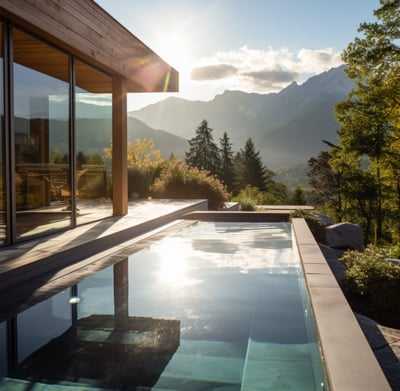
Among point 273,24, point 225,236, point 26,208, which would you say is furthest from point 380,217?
point 26,208

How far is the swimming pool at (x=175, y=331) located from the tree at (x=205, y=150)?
47.0 m

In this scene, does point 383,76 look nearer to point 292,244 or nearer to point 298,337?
point 292,244

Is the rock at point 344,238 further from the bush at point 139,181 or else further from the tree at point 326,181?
the tree at point 326,181

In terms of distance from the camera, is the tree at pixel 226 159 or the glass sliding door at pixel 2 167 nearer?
the glass sliding door at pixel 2 167

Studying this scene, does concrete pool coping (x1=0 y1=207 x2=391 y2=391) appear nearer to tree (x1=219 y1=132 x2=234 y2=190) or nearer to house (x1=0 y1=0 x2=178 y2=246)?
house (x1=0 y1=0 x2=178 y2=246)

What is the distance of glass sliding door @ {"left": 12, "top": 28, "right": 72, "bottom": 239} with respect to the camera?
5258 mm

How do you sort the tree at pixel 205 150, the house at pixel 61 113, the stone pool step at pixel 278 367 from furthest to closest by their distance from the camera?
the tree at pixel 205 150 < the house at pixel 61 113 < the stone pool step at pixel 278 367

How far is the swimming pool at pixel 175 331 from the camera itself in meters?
2.30

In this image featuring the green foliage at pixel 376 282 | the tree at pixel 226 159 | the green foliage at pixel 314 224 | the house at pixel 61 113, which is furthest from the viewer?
the tree at pixel 226 159

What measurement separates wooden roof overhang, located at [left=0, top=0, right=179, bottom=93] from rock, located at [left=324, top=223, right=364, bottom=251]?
4.65m

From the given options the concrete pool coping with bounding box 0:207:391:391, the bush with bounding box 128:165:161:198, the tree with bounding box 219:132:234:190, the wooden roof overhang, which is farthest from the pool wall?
the tree with bounding box 219:132:234:190

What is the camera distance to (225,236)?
298 inches

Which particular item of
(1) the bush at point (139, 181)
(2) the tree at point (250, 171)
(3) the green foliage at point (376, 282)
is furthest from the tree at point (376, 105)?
(2) the tree at point (250, 171)

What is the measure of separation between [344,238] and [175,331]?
5880 millimetres
